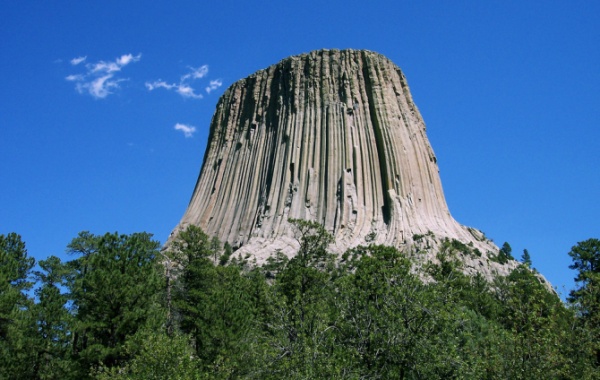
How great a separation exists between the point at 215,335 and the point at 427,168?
49435 millimetres

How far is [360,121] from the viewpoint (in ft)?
243

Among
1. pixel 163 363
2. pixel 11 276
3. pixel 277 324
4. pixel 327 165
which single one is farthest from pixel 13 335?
pixel 327 165

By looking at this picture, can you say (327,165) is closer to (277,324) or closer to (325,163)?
(325,163)

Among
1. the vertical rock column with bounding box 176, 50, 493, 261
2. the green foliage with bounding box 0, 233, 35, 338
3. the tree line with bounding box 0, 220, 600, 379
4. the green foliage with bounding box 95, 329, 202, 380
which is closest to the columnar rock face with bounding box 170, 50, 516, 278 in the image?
the vertical rock column with bounding box 176, 50, 493, 261

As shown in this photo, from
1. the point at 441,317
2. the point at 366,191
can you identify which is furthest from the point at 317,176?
the point at 441,317

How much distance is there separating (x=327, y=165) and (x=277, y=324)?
166ft

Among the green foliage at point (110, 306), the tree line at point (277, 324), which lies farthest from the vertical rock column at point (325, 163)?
the green foliage at point (110, 306)

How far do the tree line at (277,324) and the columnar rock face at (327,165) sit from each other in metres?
24.3

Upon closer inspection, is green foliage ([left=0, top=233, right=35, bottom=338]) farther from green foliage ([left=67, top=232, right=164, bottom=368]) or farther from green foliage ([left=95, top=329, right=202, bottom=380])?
green foliage ([left=95, top=329, right=202, bottom=380])

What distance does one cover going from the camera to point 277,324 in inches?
815

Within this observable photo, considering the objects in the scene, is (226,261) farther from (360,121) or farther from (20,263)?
(20,263)

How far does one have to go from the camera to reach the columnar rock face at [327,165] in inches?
A: 2618

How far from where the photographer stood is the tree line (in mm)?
18047

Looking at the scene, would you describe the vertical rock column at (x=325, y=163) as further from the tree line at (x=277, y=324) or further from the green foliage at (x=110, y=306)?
the green foliage at (x=110, y=306)
